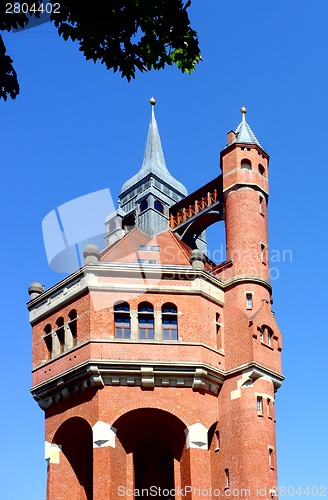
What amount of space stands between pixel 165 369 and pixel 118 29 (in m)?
28.8

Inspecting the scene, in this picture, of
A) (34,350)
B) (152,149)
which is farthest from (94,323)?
(152,149)

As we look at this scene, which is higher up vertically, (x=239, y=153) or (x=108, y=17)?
(x=239, y=153)

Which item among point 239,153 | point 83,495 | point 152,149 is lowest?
point 83,495

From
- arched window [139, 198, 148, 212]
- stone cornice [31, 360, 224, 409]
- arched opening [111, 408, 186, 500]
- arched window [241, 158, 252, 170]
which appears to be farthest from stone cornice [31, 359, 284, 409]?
arched window [139, 198, 148, 212]

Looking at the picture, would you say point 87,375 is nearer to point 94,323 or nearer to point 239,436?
point 94,323

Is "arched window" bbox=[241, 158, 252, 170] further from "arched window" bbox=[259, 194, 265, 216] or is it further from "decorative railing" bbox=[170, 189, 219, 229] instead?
"decorative railing" bbox=[170, 189, 219, 229]

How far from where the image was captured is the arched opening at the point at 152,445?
39.8m

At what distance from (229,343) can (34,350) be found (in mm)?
9430

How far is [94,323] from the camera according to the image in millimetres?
40500

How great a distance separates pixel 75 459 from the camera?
41938mm

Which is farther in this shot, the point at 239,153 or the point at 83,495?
the point at 239,153

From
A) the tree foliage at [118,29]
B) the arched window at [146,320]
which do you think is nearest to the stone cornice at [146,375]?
the arched window at [146,320]

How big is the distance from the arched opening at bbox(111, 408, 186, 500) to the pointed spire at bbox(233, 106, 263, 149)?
48.5ft

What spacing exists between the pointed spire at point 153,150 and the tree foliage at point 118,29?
141ft
